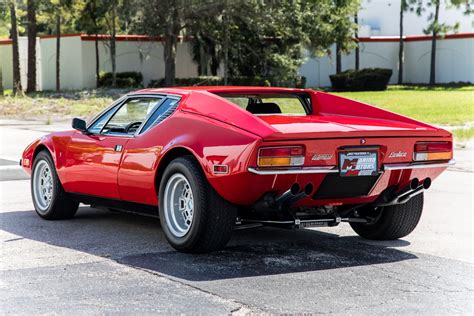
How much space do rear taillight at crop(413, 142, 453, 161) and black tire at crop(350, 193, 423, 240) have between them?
1.65 feet

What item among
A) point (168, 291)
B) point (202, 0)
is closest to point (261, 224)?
point (168, 291)

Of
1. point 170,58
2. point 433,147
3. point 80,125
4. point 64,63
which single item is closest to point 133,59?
point 64,63

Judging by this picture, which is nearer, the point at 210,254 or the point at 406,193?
the point at 210,254

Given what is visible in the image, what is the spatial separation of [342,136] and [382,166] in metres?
0.46

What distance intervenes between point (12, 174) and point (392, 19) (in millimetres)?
60146

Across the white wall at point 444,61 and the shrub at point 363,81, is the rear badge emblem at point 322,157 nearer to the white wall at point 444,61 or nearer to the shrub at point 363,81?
the shrub at point 363,81

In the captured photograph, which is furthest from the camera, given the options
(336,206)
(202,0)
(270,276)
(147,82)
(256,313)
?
(147,82)

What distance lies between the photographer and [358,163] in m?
6.69

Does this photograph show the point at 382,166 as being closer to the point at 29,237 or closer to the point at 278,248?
the point at 278,248

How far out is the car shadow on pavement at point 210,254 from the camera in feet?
21.2

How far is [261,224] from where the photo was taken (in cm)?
689

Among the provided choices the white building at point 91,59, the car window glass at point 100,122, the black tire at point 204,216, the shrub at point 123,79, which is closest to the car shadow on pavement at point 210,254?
the black tire at point 204,216

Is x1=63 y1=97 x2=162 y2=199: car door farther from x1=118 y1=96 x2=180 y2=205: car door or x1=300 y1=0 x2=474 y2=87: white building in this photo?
x1=300 y1=0 x2=474 y2=87: white building

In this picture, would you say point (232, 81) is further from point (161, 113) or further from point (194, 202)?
point (194, 202)
